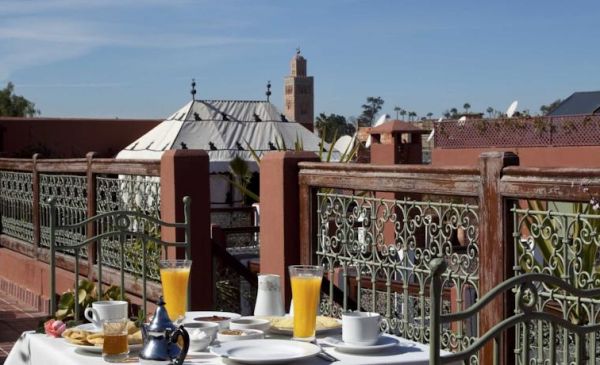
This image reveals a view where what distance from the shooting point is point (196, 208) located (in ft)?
22.6

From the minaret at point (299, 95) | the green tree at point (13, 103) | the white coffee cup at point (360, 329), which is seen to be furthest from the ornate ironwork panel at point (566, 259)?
the green tree at point (13, 103)

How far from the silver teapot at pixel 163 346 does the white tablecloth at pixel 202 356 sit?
0.65ft

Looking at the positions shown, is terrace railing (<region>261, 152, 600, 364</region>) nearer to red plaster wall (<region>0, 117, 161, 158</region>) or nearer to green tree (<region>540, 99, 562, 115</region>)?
red plaster wall (<region>0, 117, 161, 158</region>)

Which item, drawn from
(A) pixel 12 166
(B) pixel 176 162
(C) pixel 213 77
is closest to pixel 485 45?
(C) pixel 213 77

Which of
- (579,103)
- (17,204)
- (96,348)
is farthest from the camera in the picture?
(579,103)

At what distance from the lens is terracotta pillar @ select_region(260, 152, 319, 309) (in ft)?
20.1

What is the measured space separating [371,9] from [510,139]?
4569mm

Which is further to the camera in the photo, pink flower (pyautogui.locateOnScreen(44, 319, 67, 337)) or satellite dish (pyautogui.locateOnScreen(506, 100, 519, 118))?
satellite dish (pyautogui.locateOnScreen(506, 100, 519, 118))

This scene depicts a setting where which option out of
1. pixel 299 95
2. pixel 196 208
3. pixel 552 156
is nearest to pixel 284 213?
pixel 196 208

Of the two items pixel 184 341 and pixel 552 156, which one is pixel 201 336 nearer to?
pixel 184 341

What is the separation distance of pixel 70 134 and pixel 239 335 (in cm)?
1885

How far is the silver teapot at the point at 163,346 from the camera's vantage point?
340cm

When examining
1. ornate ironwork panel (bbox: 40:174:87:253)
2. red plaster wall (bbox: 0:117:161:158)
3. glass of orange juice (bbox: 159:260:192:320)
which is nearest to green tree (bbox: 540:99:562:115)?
red plaster wall (bbox: 0:117:161:158)

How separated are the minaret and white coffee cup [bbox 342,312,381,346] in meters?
41.2
